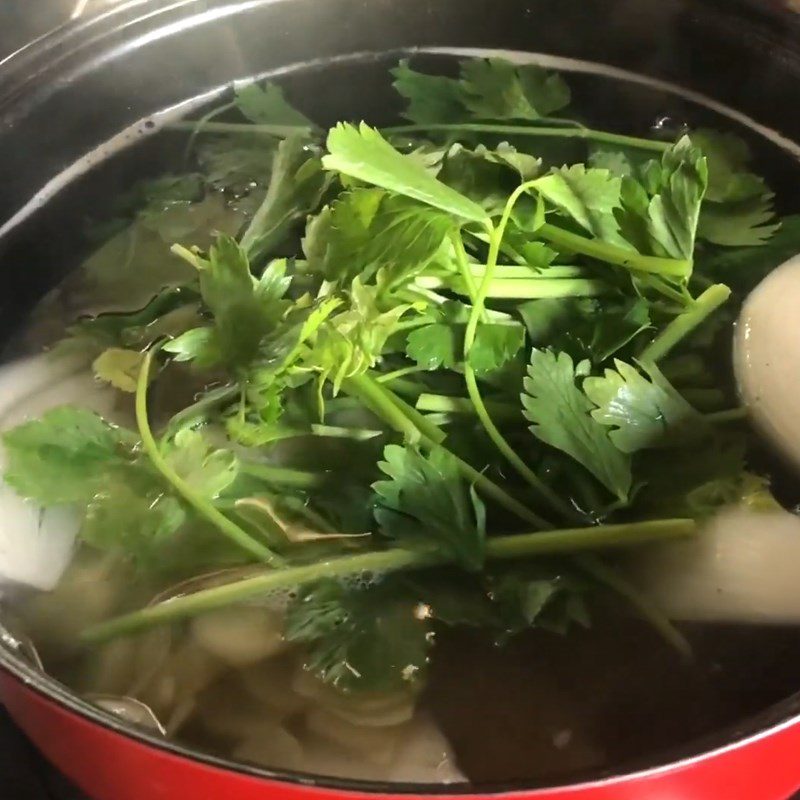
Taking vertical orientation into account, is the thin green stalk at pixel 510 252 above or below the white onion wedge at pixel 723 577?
above

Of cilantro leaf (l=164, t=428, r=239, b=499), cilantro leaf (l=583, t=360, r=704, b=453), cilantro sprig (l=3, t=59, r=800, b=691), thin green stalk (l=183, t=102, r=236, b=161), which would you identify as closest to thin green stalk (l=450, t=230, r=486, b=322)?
cilantro sprig (l=3, t=59, r=800, b=691)

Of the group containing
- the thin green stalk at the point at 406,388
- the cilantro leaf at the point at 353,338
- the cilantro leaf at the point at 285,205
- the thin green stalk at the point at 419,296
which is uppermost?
the cilantro leaf at the point at 285,205

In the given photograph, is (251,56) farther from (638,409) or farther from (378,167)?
(638,409)

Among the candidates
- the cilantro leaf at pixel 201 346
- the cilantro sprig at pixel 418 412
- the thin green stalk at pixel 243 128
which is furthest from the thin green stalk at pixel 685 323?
the thin green stalk at pixel 243 128

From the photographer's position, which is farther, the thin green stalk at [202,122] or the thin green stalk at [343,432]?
the thin green stalk at [202,122]

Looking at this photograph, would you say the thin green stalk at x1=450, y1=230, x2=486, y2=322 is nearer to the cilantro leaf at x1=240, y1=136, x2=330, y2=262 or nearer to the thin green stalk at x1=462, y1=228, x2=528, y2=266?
the thin green stalk at x1=462, y1=228, x2=528, y2=266

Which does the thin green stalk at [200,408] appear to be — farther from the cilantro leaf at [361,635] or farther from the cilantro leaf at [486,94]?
the cilantro leaf at [486,94]

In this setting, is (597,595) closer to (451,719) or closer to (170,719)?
(451,719)
